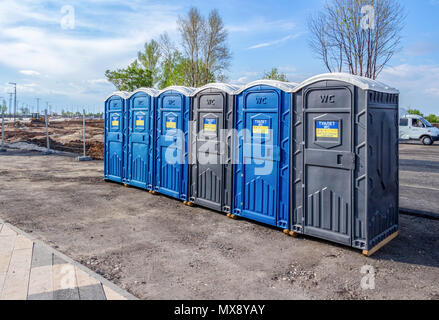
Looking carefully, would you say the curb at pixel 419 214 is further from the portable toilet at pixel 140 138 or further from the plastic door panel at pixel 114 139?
the plastic door panel at pixel 114 139

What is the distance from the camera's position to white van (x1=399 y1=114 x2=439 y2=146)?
25.6 meters

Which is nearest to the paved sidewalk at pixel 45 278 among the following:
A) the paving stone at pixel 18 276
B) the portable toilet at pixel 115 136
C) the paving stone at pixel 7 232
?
the paving stone at pixel 18 276

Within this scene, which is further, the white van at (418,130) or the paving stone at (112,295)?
the white van at (418,130)

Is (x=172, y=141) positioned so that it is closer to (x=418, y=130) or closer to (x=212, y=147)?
(x=212, y=147)

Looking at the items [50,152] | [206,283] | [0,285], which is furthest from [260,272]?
[50,152]

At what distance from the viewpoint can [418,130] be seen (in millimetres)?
26031

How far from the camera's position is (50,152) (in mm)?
18000

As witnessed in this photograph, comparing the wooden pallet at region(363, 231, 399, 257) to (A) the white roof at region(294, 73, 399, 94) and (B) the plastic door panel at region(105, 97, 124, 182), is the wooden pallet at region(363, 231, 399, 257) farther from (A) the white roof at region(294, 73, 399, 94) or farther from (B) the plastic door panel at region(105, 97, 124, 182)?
(B) the plastic door panel at region(105, 97, 124, 182)

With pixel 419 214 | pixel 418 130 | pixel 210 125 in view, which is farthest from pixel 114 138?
pixel 418 130

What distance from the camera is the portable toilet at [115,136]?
996cm

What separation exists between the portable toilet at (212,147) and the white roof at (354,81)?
5.71ft

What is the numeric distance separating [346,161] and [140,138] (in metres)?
5.62

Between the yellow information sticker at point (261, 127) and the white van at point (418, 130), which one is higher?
Result: the white van at point (418, 130)

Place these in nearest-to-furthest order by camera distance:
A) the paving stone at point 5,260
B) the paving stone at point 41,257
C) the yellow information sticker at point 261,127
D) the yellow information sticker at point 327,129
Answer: the paving stone at point 5,260
the paving stone at point 41,257
the yellow information sticker at point 327,129
the yellow information sticker at point 261,127
